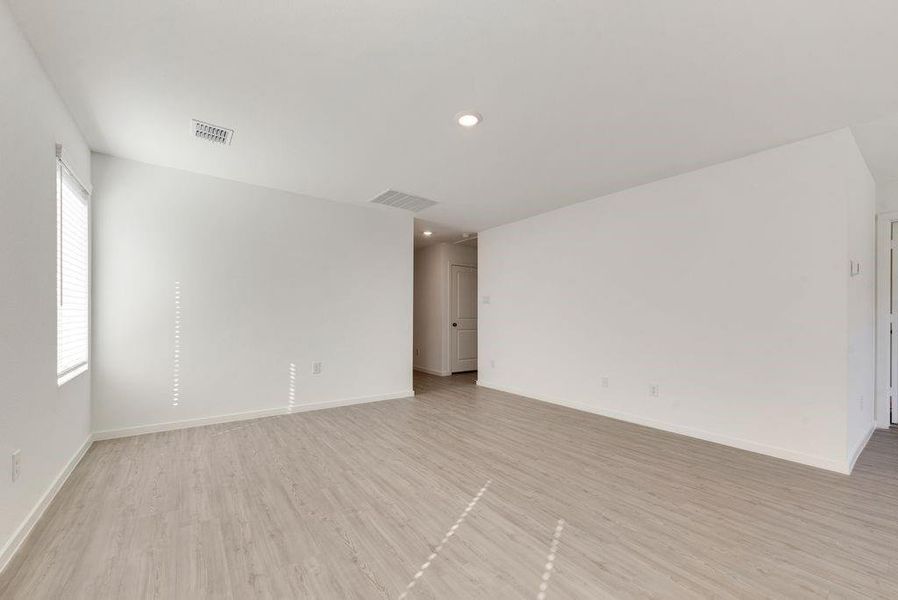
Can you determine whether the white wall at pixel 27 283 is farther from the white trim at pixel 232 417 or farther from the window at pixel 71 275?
the white trim at pixel 232 417

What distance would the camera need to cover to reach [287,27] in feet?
6.08

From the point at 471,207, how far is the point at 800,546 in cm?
415

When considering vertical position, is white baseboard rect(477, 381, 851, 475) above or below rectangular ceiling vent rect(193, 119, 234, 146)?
below

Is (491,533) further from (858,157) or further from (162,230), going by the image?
(858,157)

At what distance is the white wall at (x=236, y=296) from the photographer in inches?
138

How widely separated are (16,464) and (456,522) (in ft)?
7.23

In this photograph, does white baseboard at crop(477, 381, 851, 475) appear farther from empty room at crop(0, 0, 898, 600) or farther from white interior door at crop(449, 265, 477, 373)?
white interior door at crop(449, 265, 477, 373)

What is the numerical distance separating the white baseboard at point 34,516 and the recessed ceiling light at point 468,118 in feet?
10.9

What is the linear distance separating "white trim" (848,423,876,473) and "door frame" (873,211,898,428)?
9.7 inches

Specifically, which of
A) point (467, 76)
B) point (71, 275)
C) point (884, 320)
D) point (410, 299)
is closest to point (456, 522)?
point (467, 76)

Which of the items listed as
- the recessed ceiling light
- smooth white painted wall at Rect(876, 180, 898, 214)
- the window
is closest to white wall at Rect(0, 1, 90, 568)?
the window

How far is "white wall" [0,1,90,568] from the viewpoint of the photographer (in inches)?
69.0

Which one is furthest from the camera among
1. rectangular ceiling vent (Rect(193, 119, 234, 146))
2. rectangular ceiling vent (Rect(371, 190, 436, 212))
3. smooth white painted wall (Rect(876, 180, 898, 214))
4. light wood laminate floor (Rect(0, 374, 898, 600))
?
rectangular ceiling vent (Rect(371, 190, 436, 212))

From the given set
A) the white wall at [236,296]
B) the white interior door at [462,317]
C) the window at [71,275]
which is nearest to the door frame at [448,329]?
the white interior door at [462,317]
